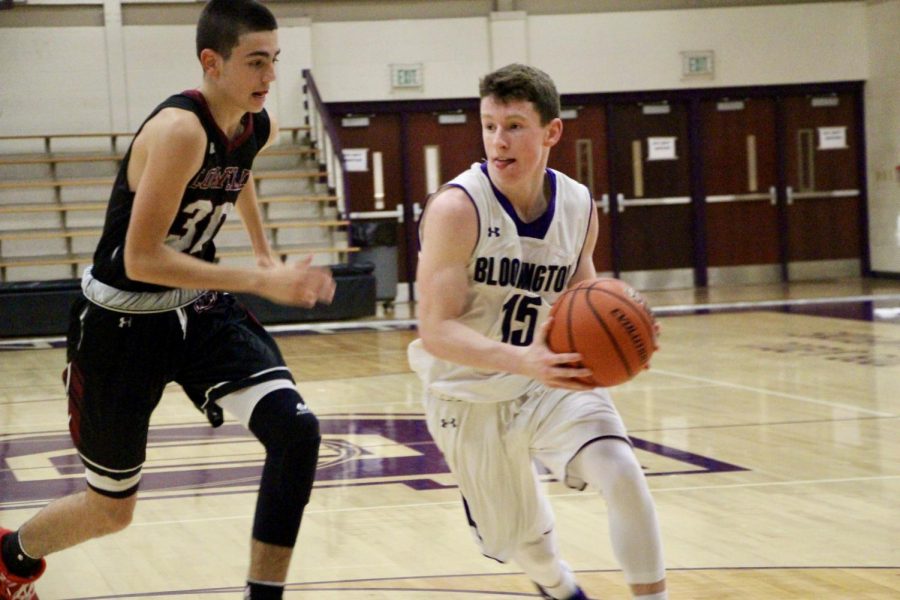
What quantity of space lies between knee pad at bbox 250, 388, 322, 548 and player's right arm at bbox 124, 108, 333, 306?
0.31m

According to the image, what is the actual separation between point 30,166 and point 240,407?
11.9 meters

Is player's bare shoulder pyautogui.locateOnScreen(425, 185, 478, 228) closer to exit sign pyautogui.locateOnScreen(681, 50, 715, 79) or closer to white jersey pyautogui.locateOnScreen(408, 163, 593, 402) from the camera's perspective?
white jersey pyautogui.locateOnScreen(408, 163, 593, 402)

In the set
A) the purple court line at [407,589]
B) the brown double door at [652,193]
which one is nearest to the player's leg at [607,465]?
the purple court line at [407,589]

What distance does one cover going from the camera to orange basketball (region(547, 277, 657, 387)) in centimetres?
268

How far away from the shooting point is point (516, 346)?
2.96 m

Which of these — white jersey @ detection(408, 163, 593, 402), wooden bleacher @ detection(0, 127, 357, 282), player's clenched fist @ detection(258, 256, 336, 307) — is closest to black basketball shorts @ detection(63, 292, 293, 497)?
player's clenched fist @ detection(258, 256, 336, 307)

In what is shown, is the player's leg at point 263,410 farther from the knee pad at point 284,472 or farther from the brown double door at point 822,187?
the brown double door at point 822,187

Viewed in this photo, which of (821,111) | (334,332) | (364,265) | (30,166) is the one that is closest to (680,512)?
(334,332)

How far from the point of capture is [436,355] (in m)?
2.89

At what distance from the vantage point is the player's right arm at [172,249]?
2898mm

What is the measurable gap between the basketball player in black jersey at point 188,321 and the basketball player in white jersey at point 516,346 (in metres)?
0.30

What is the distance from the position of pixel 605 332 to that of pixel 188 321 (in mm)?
1116

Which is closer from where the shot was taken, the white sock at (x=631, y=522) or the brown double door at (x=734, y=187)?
the white sock at (x=631, y=522)

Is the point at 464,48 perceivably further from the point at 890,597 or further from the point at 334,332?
the point at 890,597
